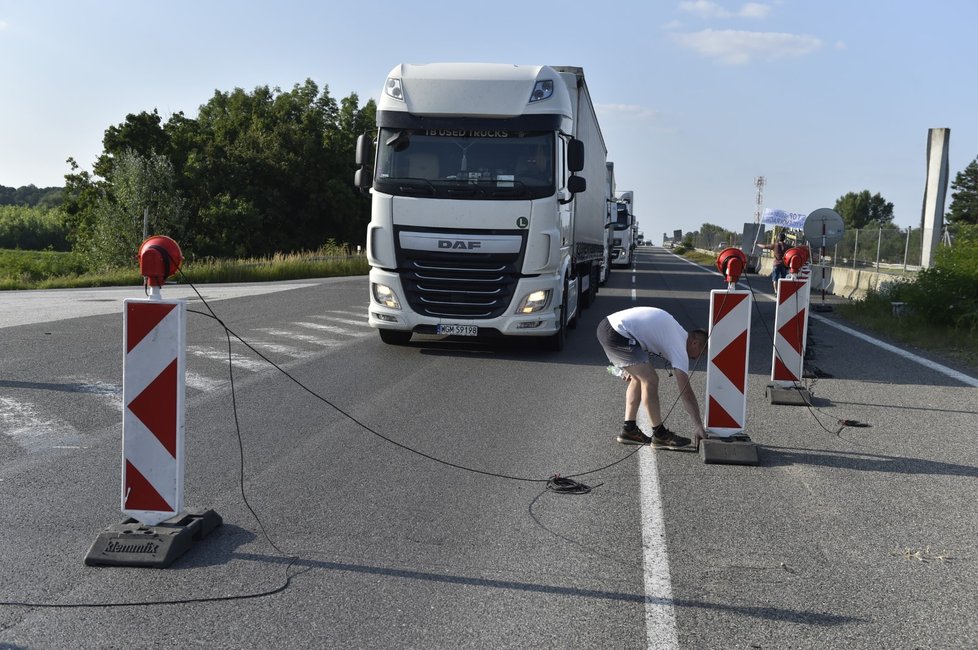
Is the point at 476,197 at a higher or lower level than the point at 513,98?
lower

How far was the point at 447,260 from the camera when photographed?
12.4m

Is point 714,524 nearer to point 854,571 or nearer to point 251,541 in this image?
point 854,571

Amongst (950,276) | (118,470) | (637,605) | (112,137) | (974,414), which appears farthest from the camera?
(112,137)

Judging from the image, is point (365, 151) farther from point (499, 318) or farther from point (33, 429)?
point (33, 429)

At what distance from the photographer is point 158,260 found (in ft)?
15.8

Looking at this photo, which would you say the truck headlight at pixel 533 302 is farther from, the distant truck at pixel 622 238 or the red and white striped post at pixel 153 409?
the distant truck at pixel 622 238

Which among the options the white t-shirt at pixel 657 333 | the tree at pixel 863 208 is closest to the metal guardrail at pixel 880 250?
the white t-shirt at pixel 657 333

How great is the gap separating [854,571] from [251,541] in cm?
315

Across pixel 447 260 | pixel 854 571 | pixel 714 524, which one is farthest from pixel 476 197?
pixel 854 571

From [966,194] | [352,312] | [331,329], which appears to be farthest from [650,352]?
[966,194]

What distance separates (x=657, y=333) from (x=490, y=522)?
91.7 inches

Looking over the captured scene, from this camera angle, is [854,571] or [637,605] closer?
[637,605]

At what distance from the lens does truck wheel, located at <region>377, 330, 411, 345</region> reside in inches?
547

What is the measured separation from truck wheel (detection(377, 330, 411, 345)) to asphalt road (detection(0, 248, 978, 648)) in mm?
3199
